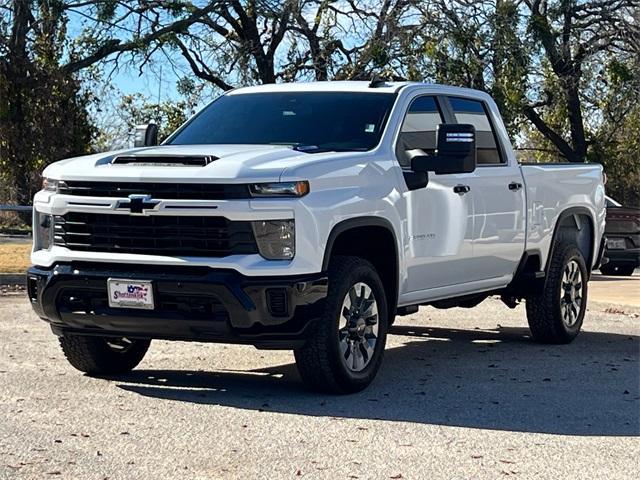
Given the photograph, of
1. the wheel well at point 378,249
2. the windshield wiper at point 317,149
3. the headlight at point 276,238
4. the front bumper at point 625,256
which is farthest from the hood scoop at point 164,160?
the front bumper at point 625,256

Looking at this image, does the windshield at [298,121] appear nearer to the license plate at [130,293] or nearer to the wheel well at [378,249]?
the wheel well at [378,249]

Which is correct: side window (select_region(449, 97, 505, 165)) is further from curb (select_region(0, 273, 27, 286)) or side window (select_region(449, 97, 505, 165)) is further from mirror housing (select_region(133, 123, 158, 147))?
curb (select_region(0, 273, 27, 286))

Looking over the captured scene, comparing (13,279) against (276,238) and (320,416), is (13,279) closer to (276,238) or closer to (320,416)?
(276,238)

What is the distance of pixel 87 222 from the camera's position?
25.8ft

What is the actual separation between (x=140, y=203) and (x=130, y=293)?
554mm

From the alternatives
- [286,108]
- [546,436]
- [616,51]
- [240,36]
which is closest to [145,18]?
[240,36]

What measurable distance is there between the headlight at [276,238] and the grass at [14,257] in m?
10.7

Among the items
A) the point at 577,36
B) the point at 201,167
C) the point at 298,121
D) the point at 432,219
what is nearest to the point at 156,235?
the point at 201,167

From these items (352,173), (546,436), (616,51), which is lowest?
(546,436)

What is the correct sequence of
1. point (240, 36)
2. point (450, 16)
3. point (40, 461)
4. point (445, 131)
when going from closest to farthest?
point (40, 461)
point (445, 131)
point (450, 16)
point (240, 36)

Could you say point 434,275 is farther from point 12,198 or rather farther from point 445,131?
point 12,198

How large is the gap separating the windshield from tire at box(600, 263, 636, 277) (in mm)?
12639

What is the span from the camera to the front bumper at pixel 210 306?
7.37 m

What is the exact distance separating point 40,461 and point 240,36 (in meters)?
23.3
